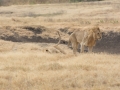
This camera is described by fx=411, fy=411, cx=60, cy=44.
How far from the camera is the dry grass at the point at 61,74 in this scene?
10641 millimetres

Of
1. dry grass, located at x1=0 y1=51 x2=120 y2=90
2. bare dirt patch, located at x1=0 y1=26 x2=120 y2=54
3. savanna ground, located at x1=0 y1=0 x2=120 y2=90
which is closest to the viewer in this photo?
dry grass, located at x1=0 y1=51 x2=120 y2=90

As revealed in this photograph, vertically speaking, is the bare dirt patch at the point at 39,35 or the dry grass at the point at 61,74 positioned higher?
the dry grass at the point at 61,74

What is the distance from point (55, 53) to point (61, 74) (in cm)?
576

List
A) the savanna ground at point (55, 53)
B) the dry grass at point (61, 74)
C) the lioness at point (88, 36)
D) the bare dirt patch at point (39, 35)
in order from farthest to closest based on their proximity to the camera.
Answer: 1. the bare dirt patch at point (39, 35)
2. the lioness at point (88, 36)
3. the savanna ground at point (55, 53)
4. the dry grass at point (61, 74)

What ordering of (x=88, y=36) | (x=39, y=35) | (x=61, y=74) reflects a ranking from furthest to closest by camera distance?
(x=39, y=35)
(x=88, y=36)
(x=61, y=74)

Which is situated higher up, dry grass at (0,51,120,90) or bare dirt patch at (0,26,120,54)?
dry grass at (0,51,120,90)

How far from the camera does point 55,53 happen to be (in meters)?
17.3

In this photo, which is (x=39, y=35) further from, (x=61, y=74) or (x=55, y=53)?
(x=61, y=74)

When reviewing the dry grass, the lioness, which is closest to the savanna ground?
the dry grass

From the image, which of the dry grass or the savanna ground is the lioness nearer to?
the savanna ground

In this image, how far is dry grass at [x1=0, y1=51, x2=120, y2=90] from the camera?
10641 mm

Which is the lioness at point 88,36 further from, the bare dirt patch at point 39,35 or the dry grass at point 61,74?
the bare dirt patch at point 39,35

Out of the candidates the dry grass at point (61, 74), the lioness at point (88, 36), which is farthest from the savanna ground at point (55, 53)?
the lioness at point (88, 36)

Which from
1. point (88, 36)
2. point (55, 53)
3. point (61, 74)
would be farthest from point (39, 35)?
point (61, 74)
